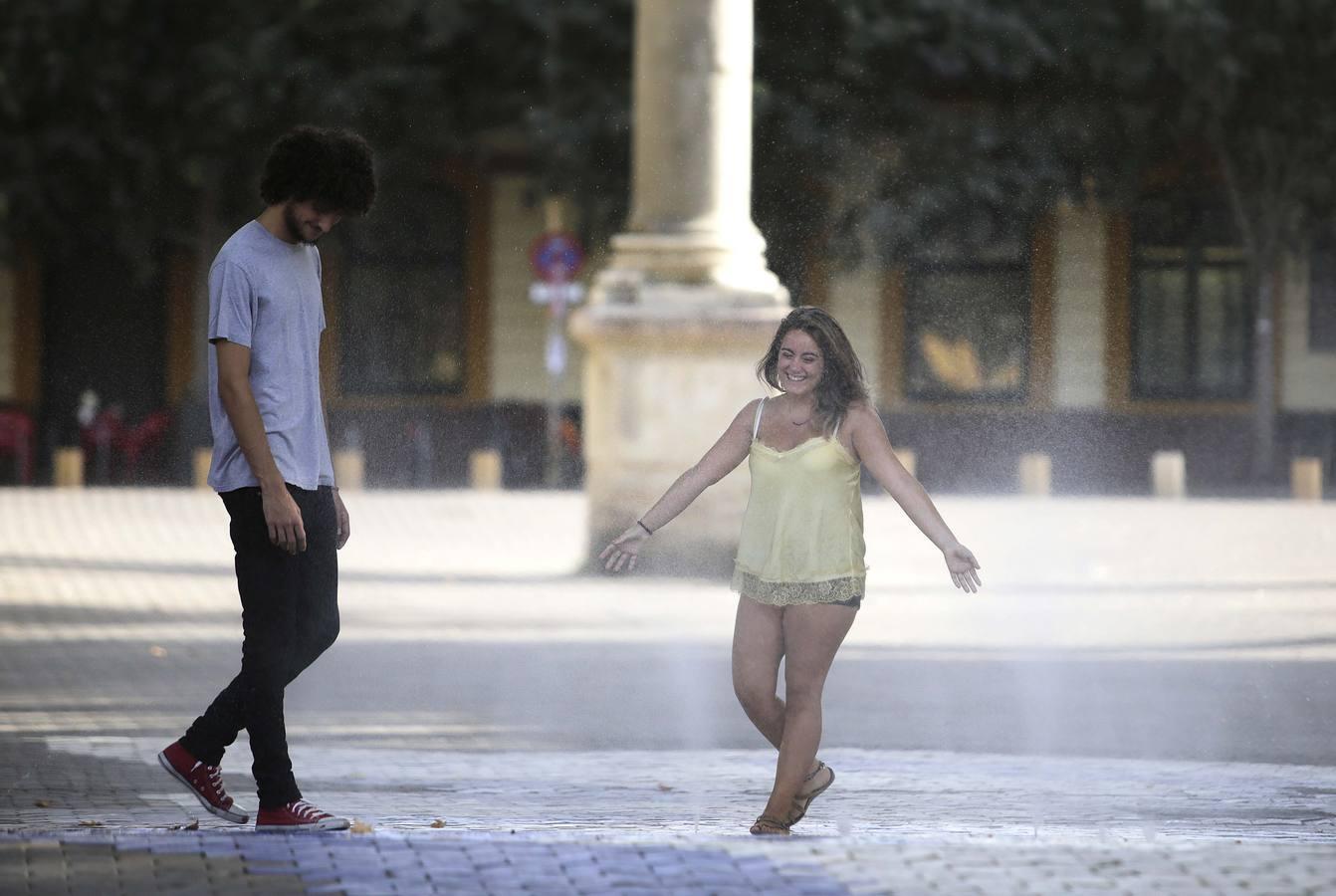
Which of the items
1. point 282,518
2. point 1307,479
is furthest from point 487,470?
point 282,518

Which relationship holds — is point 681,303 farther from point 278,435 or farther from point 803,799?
point 278,435

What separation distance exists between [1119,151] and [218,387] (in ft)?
81.7

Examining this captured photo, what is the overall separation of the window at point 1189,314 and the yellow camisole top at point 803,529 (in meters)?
25.7

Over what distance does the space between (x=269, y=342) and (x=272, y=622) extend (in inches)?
26.5

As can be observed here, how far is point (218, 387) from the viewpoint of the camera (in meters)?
6.19

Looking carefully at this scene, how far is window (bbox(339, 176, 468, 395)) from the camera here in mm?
31906

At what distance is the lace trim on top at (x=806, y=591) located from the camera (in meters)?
6.42

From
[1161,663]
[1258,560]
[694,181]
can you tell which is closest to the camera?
[1161,663]

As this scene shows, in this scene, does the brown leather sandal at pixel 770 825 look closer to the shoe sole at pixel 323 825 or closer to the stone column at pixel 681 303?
the shoe sole at pixel 323 825

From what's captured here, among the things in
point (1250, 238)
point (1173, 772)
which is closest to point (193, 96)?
point (1250, 238)

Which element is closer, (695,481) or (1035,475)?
(695,481)

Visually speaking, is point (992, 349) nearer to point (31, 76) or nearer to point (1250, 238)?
point (1250, 238)

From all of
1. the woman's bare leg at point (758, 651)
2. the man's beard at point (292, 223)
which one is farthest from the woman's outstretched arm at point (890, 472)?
the man's beard at point (292, 223)

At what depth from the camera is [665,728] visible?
971 centimetres
